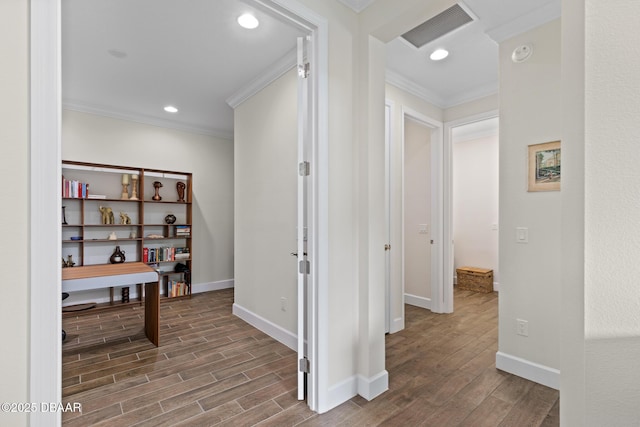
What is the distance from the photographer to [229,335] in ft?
9.99

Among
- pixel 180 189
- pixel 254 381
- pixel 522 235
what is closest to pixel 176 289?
pixel 180 189

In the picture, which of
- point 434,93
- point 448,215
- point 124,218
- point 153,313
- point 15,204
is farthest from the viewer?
point 124,218

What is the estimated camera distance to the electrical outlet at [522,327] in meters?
2.21

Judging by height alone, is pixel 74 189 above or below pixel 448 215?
above

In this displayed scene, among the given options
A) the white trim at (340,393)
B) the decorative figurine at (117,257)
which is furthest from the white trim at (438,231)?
the decorative figurine at (117,257)

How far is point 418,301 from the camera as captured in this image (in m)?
3.95

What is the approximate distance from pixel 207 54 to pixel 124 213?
284 centimetres

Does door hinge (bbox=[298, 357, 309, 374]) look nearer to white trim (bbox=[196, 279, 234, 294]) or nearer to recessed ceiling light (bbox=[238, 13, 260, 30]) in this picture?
recessed ceiling light (bbox=[238, 13, 260, 30])

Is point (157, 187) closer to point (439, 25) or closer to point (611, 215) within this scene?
point (439, 25)

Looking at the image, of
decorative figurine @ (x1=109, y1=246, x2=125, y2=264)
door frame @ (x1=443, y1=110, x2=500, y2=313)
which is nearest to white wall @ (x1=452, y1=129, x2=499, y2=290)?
door frame @ (x1=443, y1=110, x2=500, y2=313)

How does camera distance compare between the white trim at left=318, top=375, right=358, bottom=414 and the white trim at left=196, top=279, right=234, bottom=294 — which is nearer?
the white trim at left=318, top=375, right=358, bottom=414

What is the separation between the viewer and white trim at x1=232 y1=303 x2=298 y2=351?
2.74 m

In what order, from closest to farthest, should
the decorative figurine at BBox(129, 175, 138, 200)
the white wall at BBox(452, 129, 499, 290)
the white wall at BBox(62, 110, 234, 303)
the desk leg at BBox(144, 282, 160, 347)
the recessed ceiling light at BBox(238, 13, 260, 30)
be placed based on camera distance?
the recessed ceiling light at BBox(238, 13, 260, 30), the desk leg at BBox(144, 282, 160, 347), the white wall at BBox(62, 110, 234, 303), the decorative figurine at BBox(129, 175, 138, 200), the white wall at BBox(452, 129, 499, 290)

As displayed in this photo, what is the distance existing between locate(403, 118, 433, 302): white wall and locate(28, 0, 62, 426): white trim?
3536 mm
